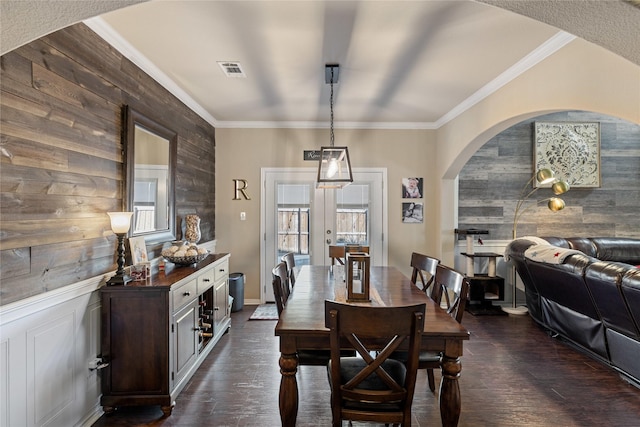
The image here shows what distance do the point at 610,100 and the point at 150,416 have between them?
3627mm


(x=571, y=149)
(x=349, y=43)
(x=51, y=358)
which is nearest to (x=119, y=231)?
(x=51, y=358)

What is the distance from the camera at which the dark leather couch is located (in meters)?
2.54

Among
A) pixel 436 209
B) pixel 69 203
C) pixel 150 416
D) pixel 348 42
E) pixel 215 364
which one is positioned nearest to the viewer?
pixel 69 203

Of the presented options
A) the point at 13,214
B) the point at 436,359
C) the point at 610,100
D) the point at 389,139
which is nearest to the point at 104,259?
the point at 13,214

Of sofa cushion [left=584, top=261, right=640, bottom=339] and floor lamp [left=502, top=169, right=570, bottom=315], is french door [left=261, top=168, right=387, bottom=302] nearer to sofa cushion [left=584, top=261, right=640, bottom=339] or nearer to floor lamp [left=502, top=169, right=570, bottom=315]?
floor lamp [left=502, top=169, right=570, bottom=315]

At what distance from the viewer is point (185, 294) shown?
2650 mm

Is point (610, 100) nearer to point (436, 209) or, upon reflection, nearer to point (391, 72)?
point (391, 72)

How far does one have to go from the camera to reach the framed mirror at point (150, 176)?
2648 millimetres

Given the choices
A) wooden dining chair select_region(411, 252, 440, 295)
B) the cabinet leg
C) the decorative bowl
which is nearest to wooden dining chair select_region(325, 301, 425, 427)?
wooden dining chair select_region(411, 252, 440, 295)

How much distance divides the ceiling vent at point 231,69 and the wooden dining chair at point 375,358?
2.35m

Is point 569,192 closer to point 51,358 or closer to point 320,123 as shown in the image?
point 320,123

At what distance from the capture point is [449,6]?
2.10 meters

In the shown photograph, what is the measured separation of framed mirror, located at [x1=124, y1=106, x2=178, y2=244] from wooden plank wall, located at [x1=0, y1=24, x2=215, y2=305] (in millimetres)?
99

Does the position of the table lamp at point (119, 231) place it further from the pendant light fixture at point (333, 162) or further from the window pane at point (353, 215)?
the window pane at point (353, 215)
